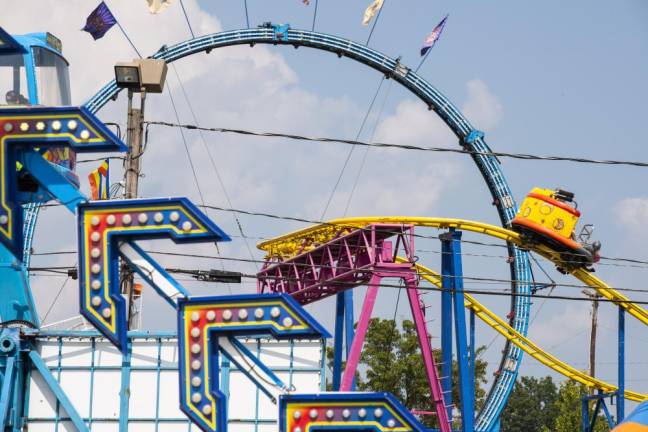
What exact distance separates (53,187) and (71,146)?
0.50 metres

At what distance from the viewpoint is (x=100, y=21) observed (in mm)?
27656

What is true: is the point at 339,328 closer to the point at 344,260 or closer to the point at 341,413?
the point at 344,260

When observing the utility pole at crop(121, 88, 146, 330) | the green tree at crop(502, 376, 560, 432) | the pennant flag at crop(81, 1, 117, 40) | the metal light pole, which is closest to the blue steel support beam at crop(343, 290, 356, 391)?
the pennant flag at crop(81, 1, 117, 40)

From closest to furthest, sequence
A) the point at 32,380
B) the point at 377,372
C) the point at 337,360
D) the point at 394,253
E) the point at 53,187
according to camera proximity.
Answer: the point at 53,187 → the point at 32,380 → the point at 394,253 → the point at 337,360 → the point at 377,372

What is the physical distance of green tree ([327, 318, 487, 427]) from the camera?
173ft

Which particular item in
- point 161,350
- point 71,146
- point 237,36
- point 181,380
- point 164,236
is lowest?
point 181,380

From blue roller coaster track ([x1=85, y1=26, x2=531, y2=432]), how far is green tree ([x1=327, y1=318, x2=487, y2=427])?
43.9 feet

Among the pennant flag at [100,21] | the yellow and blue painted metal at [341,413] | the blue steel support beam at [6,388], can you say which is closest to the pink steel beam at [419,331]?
the blue steel support beam at [6,388]

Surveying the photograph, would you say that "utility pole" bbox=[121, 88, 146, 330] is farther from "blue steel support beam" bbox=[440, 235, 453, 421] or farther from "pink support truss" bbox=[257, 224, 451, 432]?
"blue steel support beam" bbox=[440, 235, 453, 421]

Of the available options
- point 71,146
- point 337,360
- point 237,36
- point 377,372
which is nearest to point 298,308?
point 71,146

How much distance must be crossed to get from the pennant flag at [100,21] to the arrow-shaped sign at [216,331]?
690 inches

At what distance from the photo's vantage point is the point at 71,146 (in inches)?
453

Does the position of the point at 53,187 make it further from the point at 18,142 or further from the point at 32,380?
the point at 32,380

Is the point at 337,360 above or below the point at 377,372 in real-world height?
below
